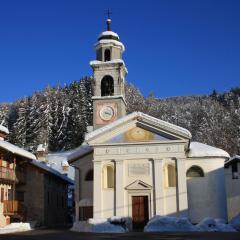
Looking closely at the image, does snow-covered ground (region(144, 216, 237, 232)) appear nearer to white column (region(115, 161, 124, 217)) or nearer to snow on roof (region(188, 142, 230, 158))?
white column (region(115, 161, 124, 217))

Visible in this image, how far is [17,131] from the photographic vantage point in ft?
312

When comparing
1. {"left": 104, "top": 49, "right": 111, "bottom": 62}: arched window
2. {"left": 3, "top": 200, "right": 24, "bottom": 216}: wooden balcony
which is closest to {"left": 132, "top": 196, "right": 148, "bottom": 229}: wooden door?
{"left": 3, "top": 200, "right": 24, "bottom": 216}: wooden balcony

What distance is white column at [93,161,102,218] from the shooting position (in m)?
34.9

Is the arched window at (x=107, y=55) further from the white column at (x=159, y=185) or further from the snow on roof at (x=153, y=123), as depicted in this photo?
the white column at (x=159, y=185)

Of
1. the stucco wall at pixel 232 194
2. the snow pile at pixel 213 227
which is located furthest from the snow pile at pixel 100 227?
→ the stucco wall at pixel 232 194

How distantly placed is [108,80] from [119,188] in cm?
1388

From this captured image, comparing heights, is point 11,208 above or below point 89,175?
below

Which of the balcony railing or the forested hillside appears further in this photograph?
the forested hillside

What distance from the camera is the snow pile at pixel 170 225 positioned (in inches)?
1202

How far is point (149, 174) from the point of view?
116 ft

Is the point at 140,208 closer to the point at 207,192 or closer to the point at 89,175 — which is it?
the point at 207,192

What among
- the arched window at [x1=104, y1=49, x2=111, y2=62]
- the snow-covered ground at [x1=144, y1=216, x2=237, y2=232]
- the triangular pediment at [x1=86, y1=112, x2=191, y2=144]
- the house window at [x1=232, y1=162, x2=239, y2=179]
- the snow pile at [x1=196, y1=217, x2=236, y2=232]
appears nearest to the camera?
the snow pile at [x1=196, y1=217, x2=236, y2=232]

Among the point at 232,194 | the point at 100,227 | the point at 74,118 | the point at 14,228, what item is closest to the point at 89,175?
the point at 14,228

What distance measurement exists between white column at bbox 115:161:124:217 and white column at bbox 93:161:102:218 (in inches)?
47.0
